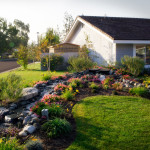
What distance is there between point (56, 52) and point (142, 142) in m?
15.2

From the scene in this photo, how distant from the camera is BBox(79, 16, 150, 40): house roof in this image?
43.5 ft

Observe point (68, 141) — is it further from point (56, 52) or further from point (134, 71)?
point (56, 52)

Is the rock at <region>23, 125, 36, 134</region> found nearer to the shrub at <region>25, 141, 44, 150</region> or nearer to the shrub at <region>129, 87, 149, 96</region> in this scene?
the shrub at <region>25, 141, 44, 150</region>

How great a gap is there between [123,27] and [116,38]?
356 centimetres

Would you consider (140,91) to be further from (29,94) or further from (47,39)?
(47,39)

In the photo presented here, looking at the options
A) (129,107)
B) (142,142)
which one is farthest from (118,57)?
(142,142)

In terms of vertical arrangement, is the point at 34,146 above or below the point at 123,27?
below

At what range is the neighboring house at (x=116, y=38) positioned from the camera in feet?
42.9

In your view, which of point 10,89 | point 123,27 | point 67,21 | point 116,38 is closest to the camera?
point 10,89

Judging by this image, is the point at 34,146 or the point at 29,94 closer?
the point at 34,146

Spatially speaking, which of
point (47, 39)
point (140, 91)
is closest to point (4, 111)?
point (140, 91)

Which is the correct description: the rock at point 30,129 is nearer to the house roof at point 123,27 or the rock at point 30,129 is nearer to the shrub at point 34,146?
the shrub at point 34,146

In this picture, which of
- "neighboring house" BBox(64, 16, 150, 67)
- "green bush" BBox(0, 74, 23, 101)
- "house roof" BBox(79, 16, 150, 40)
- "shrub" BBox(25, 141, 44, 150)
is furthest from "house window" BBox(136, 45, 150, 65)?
"shrub" BBox(25, 141, 44, 150)

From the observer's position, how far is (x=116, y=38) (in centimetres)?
1235
